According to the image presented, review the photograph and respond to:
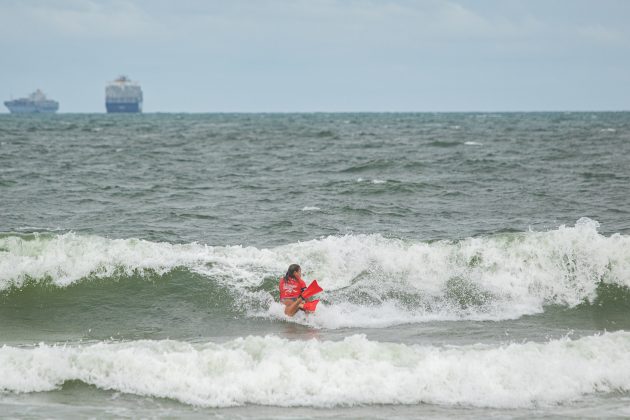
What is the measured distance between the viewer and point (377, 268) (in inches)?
562

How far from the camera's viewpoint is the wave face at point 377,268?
43.5 feet

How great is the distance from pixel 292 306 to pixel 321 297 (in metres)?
1.19

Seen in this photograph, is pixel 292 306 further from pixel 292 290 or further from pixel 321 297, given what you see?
pixel 321 297

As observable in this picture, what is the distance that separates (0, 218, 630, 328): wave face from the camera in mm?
13266

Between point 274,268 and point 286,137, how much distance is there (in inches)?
1545

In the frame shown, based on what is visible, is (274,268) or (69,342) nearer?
(69,342)

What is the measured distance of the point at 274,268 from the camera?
565 inches

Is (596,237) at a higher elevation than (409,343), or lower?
higher

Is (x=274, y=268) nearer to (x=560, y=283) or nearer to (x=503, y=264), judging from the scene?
(x=503, y=264)

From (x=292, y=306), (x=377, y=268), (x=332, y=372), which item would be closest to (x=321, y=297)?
(x=292, y=306)

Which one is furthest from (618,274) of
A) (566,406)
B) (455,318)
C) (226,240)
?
(226,240)

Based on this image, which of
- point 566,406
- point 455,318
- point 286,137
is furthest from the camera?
point 286,137

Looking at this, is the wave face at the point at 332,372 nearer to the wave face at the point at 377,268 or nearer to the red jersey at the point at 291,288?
the red jersey at the point at 291,288

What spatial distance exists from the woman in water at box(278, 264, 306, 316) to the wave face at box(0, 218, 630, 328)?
0.60 meters
